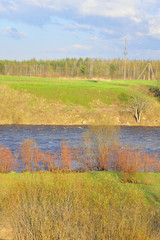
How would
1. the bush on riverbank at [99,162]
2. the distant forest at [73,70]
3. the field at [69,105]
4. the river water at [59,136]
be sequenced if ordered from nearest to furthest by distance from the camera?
1. the bush on riverbank at [99,162]
2. the river water at [59,136]
3. the field at [69,105]
4. the distant forest at [73,70]

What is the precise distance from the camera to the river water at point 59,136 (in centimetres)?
2862

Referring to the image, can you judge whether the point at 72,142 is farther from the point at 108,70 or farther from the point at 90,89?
the point at 108,70

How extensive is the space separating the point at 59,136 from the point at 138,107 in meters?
17.5

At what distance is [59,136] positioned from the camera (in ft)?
112

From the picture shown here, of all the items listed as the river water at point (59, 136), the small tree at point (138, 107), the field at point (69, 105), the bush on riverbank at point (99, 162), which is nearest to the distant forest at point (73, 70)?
the field at point (69, 105)

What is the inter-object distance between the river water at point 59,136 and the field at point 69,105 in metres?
3.55

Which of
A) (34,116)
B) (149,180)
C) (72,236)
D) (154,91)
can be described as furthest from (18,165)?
(154,91)

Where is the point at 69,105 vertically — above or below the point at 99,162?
above

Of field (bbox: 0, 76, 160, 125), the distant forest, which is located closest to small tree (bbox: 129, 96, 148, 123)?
field (bbox: 0, 76, 160, 125)

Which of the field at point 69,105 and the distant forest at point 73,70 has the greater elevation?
the distant forest at point 73,70

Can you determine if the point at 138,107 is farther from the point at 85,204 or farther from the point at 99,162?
the point at 85,204

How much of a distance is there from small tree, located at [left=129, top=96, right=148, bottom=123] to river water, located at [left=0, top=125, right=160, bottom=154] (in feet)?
12.6

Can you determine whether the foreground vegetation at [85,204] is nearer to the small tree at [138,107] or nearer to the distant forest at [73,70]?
the small tree at [138,107]

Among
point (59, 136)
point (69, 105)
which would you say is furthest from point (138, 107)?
point (59, 136)
